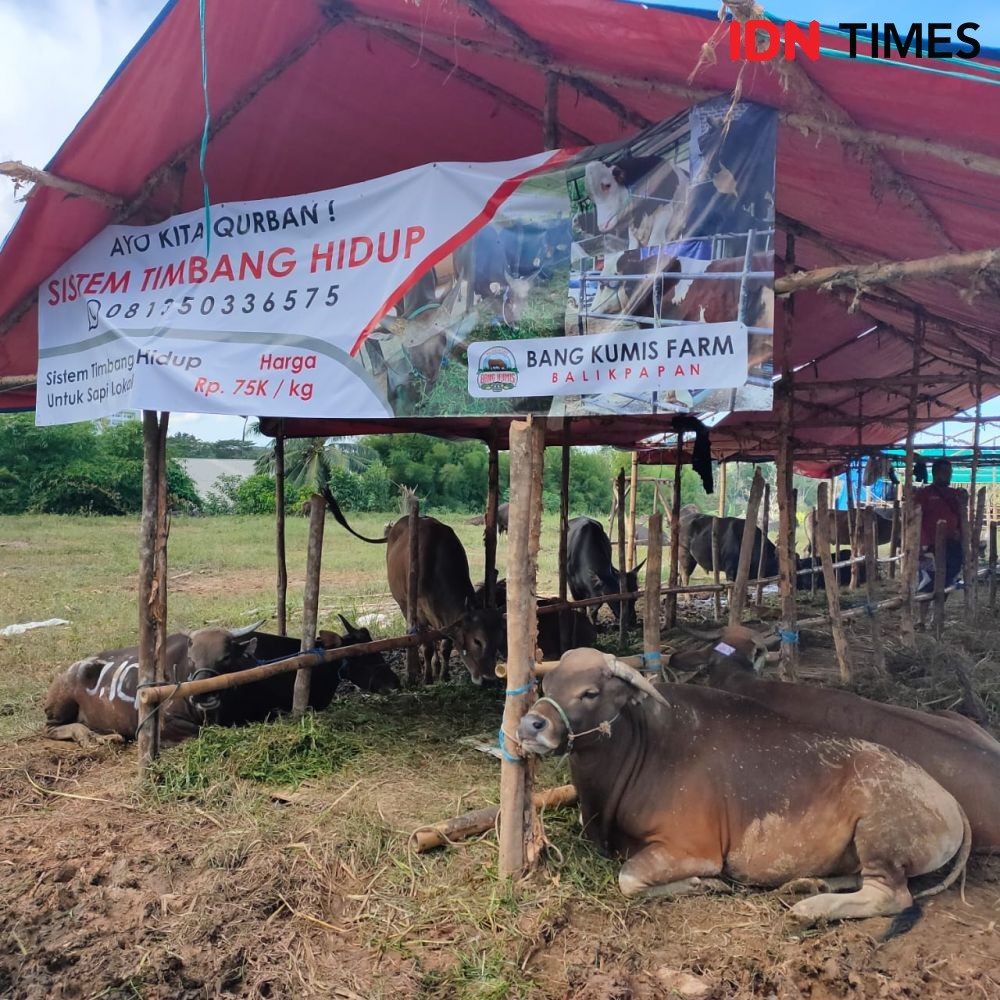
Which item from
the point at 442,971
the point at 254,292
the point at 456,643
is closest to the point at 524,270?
the point at 254,292

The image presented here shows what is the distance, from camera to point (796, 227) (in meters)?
5.01

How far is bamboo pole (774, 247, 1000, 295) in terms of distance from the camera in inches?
116

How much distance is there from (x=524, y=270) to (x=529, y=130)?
5.04 ft

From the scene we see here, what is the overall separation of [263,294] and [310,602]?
94.0 inches

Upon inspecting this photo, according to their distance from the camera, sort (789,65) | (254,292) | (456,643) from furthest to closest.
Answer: (456,643) < (254,292) < (789,65)

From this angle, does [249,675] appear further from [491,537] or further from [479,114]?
[479,114]

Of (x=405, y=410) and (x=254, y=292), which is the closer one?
(x=405, y=410)

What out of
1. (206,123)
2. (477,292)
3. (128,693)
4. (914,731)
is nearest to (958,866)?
(914,731)

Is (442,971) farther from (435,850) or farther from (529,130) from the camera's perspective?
(529,130)

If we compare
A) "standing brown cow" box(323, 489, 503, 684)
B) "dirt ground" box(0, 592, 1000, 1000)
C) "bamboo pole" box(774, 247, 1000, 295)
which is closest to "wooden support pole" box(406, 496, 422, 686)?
"standing brown cow" box(323, 489, 503, 684)

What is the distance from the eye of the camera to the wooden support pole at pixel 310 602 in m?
5.80

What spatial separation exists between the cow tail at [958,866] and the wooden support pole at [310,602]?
4.09 metres

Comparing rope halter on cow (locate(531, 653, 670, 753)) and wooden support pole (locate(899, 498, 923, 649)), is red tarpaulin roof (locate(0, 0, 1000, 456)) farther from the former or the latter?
rope halter on cow (locate(531, 653, 670, 753))

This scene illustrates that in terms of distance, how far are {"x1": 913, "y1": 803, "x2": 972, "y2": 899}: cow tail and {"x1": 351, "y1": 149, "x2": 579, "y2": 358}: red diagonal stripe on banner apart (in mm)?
3638
